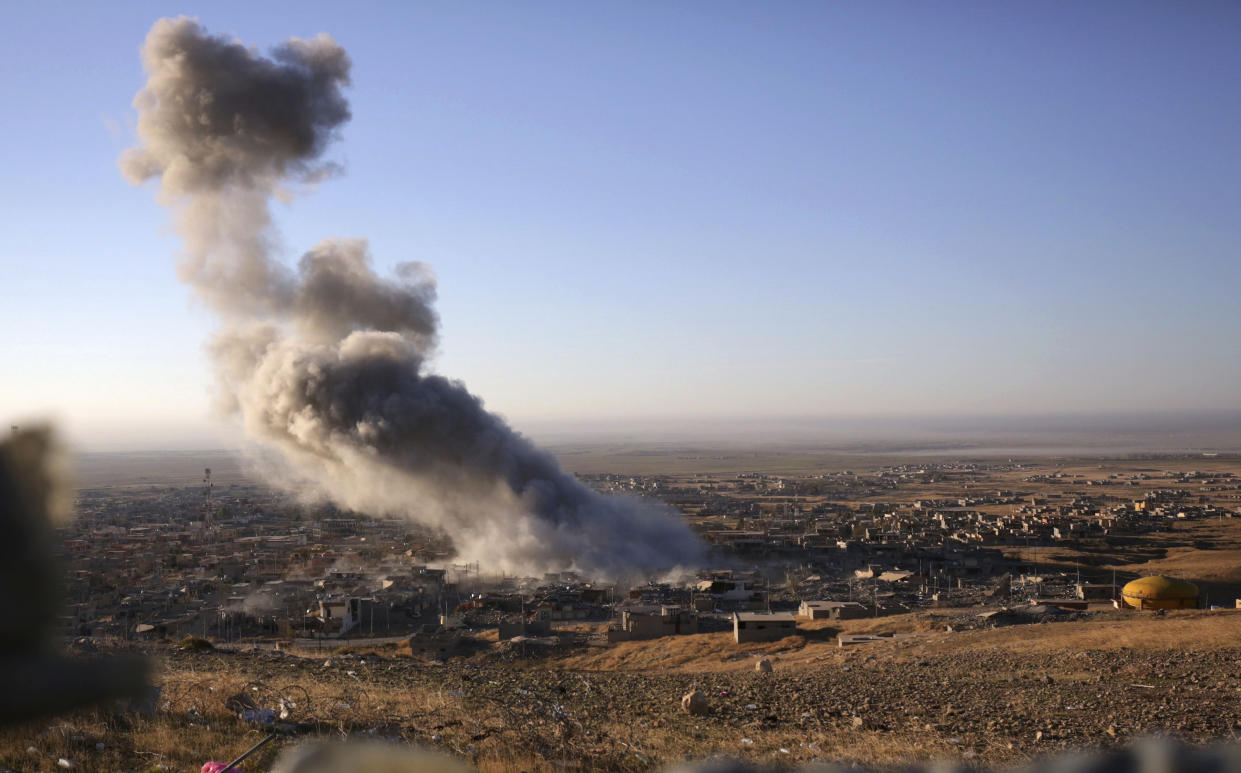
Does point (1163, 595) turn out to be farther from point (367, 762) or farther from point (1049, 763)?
point (367, 762)

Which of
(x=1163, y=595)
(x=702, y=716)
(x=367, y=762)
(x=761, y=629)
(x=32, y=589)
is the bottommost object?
(x=761, y=629)

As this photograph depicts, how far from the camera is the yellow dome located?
27.0m

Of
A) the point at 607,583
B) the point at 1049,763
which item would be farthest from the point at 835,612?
the point at 1049,763

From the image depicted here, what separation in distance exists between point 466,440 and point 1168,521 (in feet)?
182

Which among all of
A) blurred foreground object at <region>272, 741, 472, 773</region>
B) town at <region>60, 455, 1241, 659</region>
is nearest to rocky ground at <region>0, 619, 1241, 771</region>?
town at <region>60, 455, 1241, 659</region>

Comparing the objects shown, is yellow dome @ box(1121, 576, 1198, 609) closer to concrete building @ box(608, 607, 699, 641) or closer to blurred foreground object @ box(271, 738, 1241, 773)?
concrete building @ box(608, 607, 699, 641)

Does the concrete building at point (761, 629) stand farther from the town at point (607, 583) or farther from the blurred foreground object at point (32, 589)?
the blurred foreground object at point (32, 589)

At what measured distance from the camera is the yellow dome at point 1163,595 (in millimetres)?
26953

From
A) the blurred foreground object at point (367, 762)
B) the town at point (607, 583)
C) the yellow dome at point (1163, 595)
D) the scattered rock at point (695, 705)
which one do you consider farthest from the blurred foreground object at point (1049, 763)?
the yellow dome at point (1163, 595)

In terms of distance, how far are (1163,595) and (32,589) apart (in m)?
32.1

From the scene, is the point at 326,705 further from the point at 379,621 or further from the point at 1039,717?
the point at 379,621

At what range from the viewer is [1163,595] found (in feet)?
89.2

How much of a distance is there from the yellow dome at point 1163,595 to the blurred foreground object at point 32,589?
104ft

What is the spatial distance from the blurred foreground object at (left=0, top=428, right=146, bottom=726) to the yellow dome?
104 feet
